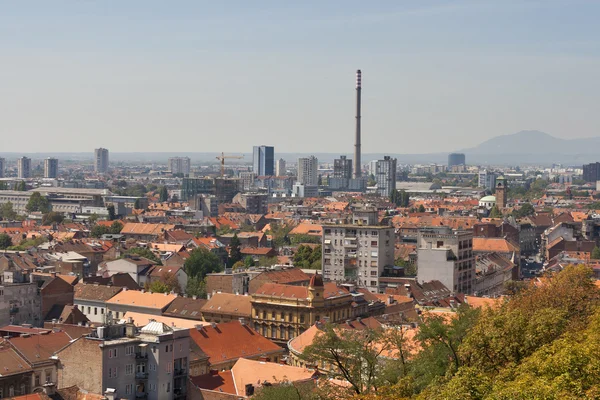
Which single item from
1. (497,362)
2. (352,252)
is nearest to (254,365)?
(497,362)

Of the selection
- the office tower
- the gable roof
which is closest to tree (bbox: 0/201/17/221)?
the office tower

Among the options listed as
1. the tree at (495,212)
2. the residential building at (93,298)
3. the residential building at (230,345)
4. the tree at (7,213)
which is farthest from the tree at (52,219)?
Answer: the residential building at (230,345)

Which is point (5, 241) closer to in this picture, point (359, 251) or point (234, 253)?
point (234, 253)

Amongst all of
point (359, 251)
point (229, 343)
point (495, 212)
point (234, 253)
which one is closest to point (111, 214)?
point (234, 253)

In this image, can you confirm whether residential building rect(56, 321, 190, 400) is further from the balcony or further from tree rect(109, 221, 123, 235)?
tree rect(109, 221, 123, 235)

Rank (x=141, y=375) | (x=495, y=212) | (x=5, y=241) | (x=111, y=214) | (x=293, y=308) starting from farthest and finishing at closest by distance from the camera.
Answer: (x=495, y=212) < (x=111, y=214) < (x=5, y=241) < (x=293, y=308) < (x=141, y=375)

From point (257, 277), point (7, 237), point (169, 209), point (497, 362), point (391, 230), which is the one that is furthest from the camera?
point (169, 209)

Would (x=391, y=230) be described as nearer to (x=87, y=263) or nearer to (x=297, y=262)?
(x=297, y=262)
